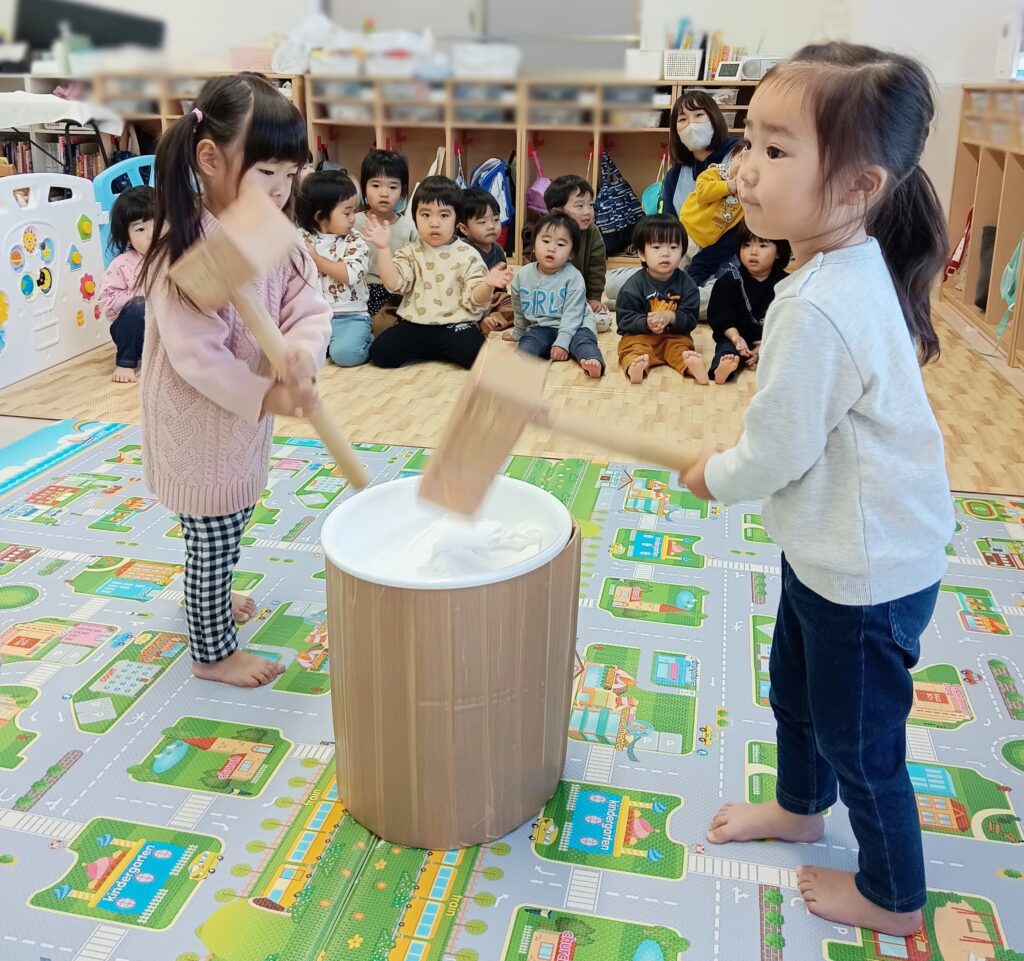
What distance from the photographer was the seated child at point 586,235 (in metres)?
2.99

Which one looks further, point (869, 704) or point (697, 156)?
point (697, 156)

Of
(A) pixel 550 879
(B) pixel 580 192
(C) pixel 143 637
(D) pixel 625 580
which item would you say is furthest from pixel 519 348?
(A) pixel 550 879

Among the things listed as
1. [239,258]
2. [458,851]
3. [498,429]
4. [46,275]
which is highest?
[239,258]

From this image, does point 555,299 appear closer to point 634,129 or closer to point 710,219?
point 710,219

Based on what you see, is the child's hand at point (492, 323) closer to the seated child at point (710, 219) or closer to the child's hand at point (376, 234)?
the child's hand at point (376, 234)

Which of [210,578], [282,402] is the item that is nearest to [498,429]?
[282,402]

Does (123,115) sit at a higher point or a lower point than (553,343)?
higher

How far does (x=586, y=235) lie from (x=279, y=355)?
7.11 feet

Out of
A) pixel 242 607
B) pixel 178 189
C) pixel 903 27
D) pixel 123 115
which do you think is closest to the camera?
pixel 178 189

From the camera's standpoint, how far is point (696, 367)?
2566mm

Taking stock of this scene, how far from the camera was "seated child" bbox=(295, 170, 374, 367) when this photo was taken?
2684mm

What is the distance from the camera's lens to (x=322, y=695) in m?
1.24

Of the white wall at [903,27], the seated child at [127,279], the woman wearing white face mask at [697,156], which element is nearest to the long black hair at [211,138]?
the white wall at [903,27]

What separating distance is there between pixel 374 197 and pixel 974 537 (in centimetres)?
187
